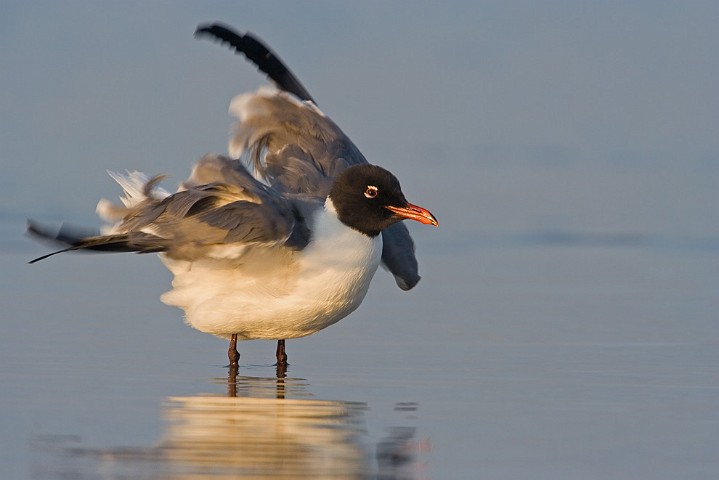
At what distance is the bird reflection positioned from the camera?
5852 millimetres

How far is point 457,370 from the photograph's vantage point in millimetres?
8211

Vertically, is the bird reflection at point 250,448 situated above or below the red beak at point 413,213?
below

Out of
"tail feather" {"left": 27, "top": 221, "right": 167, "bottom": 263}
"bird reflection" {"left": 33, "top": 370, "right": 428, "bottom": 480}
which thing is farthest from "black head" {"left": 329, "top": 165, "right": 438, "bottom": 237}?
"bird reflection" {"left": 33, "top": 370, "right": 428, "bottom": 480}

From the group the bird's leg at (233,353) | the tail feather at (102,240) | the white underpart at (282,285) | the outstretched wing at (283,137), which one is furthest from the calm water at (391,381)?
the outstretched wing at (283,137)

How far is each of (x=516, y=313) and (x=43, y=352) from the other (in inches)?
124

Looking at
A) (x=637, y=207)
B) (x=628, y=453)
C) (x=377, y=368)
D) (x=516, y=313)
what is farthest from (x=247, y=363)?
(x=637, y=207)

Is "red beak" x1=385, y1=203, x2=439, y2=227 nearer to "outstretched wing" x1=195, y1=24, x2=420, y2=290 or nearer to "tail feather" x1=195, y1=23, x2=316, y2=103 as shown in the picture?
"outstretched wing" x1=195, y1=24, x2=420, y2=290

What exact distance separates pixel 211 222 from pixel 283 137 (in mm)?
1826

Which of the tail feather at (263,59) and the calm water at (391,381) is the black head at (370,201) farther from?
the tail feather at (263,59)

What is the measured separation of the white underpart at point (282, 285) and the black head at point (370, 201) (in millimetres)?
62

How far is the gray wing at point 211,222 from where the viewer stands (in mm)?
7766

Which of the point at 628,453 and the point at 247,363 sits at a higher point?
the point at 247,363

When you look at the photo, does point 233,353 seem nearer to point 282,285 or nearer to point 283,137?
point 282,285

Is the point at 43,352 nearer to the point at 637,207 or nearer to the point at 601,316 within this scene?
the point at 601,316
